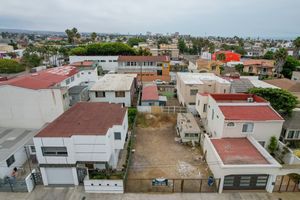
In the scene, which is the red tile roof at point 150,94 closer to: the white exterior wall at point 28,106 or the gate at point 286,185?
the white exterior wall at point 28,106

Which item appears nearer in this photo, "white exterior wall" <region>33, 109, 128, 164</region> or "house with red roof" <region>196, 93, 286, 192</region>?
"white exterior wall" <region>33, 109, 128, 164</region>

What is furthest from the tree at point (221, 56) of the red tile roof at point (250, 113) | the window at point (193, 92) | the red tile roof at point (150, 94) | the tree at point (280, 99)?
the red tile roof at point (250, 113)

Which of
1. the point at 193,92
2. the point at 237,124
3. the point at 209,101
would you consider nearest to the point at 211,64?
the point at 193,92

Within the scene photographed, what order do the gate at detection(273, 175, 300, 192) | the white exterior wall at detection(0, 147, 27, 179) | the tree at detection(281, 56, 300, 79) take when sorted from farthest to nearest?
the tree at detection(281, 56, 300, 79)
the white exterior wall at detection(0, 147, 27, 179)
the gate at detection(273, 175, 300, 192)

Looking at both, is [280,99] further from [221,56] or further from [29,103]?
[221,56]

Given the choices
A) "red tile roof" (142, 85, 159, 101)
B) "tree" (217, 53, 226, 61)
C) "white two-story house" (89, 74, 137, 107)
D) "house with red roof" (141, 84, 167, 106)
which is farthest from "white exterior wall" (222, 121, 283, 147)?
"tree" (217, 53, 226, 61)

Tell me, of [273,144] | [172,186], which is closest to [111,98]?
[172,186]


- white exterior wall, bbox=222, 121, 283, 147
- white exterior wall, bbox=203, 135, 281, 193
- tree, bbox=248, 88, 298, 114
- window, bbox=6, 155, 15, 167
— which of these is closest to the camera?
white exterior wall, bbox=203, 135, 281, 193

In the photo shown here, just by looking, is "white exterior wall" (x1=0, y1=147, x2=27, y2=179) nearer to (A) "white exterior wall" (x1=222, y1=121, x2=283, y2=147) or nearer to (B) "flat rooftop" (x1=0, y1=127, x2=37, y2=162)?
(B) "flat rooftop" (x1=0, y1=127, x2=37, y2=162)
